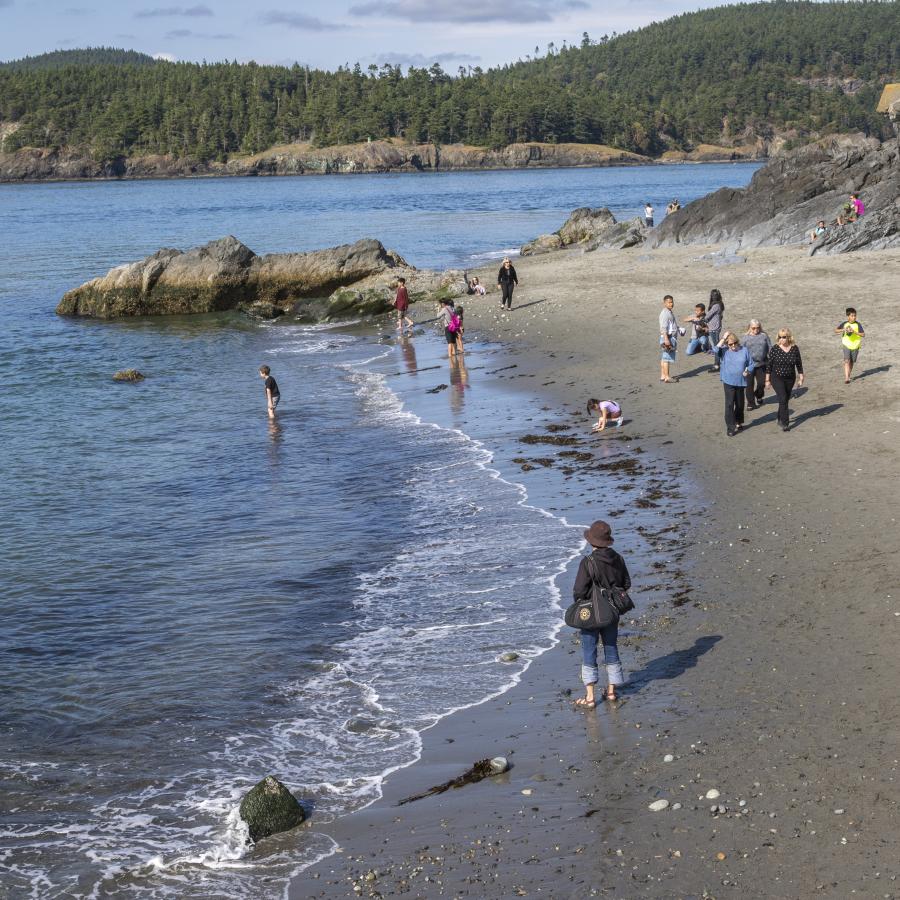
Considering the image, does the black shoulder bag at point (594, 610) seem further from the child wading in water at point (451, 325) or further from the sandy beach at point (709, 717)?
the child wading in water at point (451, 325)

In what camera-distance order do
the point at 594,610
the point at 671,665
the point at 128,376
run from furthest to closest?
the point at 128,376 < the point at 671,665 < the point at 594,610

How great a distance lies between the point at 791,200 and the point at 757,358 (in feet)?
91.0

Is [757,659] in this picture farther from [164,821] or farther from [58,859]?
[58,859]

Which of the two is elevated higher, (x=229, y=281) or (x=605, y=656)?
(x=229, y=281)


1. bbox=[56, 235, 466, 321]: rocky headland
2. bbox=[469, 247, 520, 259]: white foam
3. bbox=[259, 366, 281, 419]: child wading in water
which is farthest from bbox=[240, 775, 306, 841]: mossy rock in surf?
bbox=[469, 247, 520, 259]: white foam

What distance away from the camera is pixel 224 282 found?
44625 mm

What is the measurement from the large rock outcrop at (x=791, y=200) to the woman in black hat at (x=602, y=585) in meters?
31.6

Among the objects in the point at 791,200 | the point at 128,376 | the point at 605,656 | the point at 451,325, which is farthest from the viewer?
the point at 791,200

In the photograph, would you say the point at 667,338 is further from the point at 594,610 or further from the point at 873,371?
the point at 594,610

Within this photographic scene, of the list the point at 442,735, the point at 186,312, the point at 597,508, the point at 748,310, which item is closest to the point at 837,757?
the point at 442,735

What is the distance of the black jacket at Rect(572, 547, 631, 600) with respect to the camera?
32.9 feet

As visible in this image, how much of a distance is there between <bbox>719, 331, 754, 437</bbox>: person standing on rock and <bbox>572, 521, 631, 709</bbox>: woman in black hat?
9.14 meters

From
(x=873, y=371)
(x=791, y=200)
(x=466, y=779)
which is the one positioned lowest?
(x=466, y=779)

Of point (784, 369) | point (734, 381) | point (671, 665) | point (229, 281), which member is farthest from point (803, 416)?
point (229, 281)
